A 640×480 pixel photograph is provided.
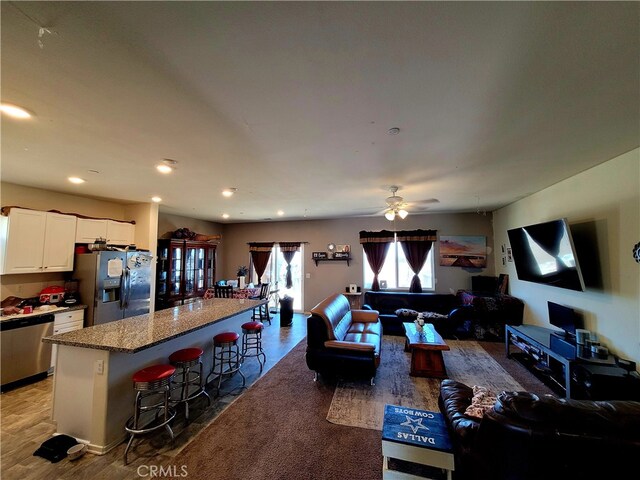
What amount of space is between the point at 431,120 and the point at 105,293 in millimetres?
5111

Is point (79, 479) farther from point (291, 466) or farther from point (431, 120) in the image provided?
point (431, 120)

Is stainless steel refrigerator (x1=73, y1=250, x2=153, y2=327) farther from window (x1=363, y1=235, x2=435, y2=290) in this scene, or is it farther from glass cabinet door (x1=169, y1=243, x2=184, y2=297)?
window (x1=363, y1=235, x2=435, y2=290)

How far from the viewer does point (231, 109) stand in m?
1.78

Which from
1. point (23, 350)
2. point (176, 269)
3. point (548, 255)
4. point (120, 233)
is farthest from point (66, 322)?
point (548, 255)

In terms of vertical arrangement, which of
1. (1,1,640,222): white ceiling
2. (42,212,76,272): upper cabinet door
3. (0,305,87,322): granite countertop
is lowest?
(0,305,87,322): granite countertop

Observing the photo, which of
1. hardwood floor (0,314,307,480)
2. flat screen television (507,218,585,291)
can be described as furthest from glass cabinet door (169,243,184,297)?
flat screen television (507,218,585,291)

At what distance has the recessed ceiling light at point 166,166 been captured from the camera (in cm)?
274

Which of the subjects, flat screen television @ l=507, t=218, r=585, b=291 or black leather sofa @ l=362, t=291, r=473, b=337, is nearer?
flat screen television @ l=507, t=218, r=585, b=291

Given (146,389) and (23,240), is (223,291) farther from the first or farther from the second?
(146,389)

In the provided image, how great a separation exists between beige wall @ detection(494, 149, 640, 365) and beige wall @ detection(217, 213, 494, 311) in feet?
7.63

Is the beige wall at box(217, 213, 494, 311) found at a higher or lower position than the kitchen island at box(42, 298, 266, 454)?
higher

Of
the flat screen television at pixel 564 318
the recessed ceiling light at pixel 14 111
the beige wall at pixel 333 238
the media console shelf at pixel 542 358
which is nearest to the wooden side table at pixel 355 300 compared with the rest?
the beige wall at pixel 333 238

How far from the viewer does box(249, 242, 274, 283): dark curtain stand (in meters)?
7.50

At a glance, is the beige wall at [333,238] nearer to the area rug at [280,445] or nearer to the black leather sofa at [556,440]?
the area rug at [280,445]
